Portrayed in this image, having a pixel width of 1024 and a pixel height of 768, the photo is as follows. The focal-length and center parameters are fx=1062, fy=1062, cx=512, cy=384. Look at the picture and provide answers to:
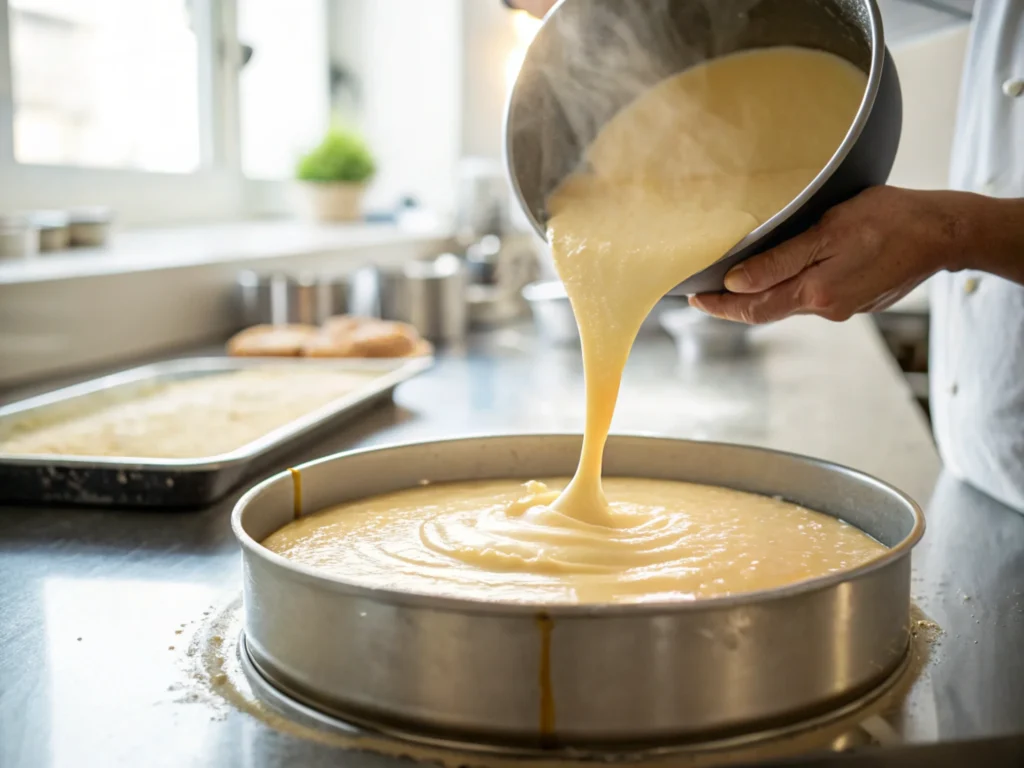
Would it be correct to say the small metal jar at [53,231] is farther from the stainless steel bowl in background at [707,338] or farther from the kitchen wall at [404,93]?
the kitchen wall at [404,93]

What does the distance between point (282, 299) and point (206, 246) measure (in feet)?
1.20

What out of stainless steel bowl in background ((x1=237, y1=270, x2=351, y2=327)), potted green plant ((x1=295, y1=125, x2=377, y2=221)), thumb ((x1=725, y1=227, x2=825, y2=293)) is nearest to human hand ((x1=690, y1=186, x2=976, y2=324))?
thumb ((x1=725, y1=227, x2=825, y2=293))

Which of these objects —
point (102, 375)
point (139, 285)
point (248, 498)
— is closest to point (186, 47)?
point (139, 285)

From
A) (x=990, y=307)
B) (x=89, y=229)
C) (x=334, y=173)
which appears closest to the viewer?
(x=990, y=307)

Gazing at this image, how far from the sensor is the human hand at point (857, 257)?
0.93m

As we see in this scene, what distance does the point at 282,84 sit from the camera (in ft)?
14.0

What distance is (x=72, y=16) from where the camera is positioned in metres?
2.78

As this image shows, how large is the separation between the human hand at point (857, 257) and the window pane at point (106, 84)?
6.85 feet

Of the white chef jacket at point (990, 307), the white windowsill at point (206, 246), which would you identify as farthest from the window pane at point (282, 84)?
the white chef jacket at point (990, 307)

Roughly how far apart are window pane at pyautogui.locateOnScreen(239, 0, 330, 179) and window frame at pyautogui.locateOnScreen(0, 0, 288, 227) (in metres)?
0.17

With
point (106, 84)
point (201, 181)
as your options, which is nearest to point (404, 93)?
point (201, 181)

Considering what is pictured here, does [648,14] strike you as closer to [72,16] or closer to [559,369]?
[559,369]

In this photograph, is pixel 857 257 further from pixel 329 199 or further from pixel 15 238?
pixel 329 199

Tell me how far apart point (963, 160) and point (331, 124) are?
9.90 feet
